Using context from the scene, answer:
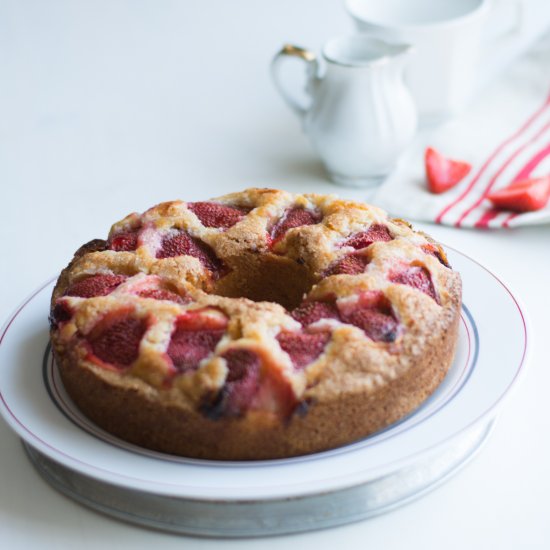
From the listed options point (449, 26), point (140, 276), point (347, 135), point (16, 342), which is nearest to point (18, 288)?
point (16, 342)

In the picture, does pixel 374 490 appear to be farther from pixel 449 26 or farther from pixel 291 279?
pixel 449 26

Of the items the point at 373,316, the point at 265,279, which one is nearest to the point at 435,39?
the point at 265,279

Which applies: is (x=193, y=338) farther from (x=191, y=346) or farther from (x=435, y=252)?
(x=435, y=252)

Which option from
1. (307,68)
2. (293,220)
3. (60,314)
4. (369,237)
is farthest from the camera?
(307,68)

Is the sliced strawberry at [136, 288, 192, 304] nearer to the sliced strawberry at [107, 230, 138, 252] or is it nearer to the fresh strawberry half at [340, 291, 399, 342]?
the sliced strawberry at [107, 230, 138, 252]

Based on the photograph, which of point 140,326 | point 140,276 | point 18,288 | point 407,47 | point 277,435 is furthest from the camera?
point 407,47
